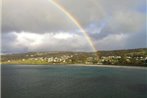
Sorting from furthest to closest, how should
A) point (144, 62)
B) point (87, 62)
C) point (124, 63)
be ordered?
point (87, 62), point (124, 63), point (144, 62)

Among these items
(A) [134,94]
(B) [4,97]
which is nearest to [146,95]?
(A) [134,94]

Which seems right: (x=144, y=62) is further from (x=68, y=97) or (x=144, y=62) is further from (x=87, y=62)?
(x=68, y=97)

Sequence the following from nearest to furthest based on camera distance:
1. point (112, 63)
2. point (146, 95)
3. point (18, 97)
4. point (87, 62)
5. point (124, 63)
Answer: point (18, 97)
point (146, 95)
point (124, 63)
point (112, 63)
point (87, 62)

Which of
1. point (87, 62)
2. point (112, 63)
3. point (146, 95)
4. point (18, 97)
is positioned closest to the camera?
point (18, 97)

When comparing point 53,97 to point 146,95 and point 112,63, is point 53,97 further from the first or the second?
point 112,63

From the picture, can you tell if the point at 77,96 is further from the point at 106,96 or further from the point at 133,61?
the point at 133,61

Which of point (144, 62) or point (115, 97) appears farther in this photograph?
point (144, 62)

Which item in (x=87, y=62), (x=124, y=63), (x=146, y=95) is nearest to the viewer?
(x=146, y=95)

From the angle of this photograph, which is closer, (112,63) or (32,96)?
(32,96)

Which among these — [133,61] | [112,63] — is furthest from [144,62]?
[112,63]
